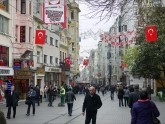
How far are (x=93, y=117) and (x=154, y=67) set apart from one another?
2897 centimetres

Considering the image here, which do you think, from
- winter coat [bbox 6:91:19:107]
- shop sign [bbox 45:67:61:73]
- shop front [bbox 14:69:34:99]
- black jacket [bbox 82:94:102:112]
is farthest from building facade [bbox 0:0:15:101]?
black jacket [bbox 82:94:102:112]

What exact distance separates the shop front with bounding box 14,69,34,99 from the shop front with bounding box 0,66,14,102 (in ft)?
6.23

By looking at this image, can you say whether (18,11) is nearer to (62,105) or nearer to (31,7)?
(31,7)

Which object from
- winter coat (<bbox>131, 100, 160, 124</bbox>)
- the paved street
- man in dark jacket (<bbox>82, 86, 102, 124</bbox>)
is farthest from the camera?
the paved street

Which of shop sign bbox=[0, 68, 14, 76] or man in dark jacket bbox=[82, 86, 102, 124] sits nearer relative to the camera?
man in dark jacket bbox=[82, 86, 102, 124]

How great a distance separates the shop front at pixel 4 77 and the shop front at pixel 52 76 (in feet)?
47.0

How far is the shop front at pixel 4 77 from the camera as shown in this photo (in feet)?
120

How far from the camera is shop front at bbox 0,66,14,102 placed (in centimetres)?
3672

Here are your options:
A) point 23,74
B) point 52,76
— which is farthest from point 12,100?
point 52,76

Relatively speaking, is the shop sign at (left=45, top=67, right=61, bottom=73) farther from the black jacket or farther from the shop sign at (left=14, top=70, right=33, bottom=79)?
the black jacket

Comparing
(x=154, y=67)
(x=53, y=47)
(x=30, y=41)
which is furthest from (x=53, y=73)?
(x=154, y=67)

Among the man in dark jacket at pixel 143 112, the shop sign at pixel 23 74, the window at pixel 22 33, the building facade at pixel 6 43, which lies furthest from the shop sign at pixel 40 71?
the man in dark jacket at pixel 143 112

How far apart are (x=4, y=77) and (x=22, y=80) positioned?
16.7ft

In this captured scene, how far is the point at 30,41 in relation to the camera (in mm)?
44188
